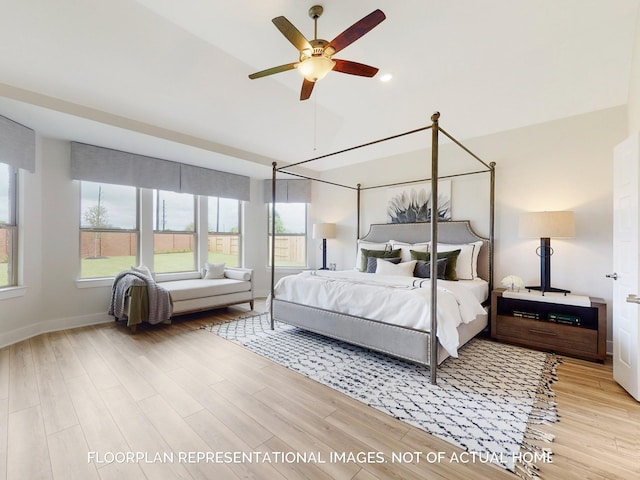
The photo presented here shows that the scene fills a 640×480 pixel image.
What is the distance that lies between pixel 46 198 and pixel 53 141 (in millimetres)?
764

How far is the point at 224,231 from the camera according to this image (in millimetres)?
5750

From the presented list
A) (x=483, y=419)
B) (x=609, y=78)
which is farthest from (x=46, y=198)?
(x=609, y=78)

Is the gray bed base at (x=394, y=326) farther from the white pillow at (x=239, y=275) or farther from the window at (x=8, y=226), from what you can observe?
the window at (x=8, y=226)

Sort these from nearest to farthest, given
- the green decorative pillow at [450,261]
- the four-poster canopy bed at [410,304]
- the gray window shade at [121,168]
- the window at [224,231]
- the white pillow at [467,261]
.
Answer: the four-poster canopy bed at [410,304], the green decorative pillow at [450,261], the white pillow at [467,261], the gray window shade at [121,168], the window at [224,231]

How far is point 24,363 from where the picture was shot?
2719 millimetres

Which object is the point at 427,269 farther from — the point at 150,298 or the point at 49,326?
the point at 49,326

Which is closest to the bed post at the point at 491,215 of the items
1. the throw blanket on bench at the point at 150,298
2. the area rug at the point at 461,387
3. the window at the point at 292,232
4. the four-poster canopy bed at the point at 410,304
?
the four-poster canopy bed at the point at 410,304

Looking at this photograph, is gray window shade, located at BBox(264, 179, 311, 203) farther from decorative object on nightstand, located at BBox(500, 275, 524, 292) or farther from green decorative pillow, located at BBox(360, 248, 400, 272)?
decorative object on nightstand, located at BBox(500, 275, 524, 292)

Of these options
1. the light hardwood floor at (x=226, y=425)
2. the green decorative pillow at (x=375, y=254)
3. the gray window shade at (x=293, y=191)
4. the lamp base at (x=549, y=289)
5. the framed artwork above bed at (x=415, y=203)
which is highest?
the gray window shade at (x=293, y=191)

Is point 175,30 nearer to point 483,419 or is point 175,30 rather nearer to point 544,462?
point 483,419

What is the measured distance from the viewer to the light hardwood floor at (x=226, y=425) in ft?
4.93

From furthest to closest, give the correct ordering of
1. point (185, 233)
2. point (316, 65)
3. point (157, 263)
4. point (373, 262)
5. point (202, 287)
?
point (185, 233), point (157, 263), point (202, 287), point (373, 262), point (316, 65)

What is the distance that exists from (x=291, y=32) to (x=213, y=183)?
3683mm

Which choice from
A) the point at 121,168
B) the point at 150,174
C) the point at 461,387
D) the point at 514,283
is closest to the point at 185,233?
the point at 150,174
